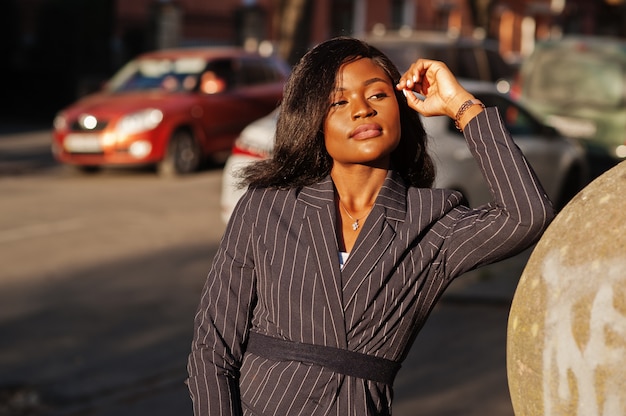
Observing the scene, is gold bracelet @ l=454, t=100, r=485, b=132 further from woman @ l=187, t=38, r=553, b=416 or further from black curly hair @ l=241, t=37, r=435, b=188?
black curly hair @ l=241, t=37, r=435, b=188

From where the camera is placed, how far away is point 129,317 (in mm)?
7789

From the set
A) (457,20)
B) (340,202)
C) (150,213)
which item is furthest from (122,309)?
(457,20)

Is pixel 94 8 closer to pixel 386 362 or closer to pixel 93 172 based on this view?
pixel 93 172

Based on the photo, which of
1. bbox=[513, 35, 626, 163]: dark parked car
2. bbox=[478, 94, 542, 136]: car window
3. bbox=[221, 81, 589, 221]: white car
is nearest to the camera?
bbox=[221, 81, 589, 221]: white car

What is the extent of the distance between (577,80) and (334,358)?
11.9 metres

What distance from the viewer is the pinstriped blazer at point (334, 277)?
2.52 metres

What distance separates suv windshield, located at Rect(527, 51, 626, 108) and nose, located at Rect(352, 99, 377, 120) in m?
11.4

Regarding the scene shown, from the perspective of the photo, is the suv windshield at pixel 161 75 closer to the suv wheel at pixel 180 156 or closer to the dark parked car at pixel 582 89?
the suv wheel at pixel 180 156

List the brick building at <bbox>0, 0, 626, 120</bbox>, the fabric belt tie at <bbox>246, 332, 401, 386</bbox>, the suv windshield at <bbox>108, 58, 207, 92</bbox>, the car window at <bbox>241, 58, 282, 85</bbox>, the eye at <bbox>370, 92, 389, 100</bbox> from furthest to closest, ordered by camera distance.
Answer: the brick building at <bbox>0, 0, 626, 120</bbox>
the car window at <bbox>241, 58, 282, 85</bbox>
the suv windshield at <bbox>108, 58, 207, 92</bbox>
the eye at <bbox>370, 92, 389, 100</bbox>
the fabric belt tie at <bbox>246, 332, 401, 386</bbox>

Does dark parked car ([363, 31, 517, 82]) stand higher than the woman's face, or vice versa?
the woman's face

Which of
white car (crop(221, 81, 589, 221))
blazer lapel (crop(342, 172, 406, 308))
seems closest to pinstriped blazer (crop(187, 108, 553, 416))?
blazer lapel (crop(342, 172, 406, 308))

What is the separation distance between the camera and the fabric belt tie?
2.50 meters

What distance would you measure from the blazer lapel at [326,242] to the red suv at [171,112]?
41.9 ft

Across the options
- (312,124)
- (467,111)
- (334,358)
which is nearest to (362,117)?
(312,124)
